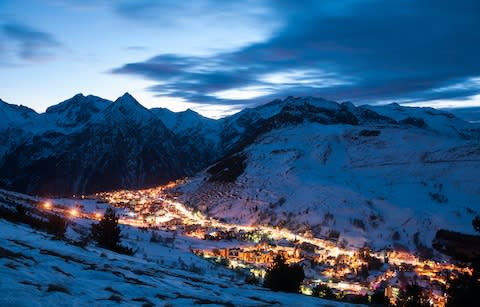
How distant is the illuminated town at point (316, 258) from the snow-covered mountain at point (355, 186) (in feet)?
21.7

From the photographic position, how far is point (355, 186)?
3046 inches

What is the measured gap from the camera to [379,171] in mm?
82000

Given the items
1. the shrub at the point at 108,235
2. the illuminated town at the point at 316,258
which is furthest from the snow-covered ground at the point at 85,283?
the illuminated town at the point at 316,258

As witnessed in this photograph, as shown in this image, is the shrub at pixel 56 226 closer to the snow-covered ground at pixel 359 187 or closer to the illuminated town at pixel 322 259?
the illuminated town at pixel 322 259

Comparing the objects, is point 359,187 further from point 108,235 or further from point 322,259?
point 108,235

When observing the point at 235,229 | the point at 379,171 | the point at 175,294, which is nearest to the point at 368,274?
the point at 235,229

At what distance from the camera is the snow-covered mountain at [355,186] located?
62.9 m

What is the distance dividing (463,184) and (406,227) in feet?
51.4

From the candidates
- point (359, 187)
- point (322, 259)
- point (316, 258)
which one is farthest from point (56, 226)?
point (359, 187)

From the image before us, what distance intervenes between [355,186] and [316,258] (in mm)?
32800

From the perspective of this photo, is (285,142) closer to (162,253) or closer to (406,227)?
(406,227)

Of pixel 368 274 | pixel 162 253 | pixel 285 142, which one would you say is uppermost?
pixel 285 142

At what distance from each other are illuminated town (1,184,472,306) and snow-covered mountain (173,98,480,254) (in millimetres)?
6623

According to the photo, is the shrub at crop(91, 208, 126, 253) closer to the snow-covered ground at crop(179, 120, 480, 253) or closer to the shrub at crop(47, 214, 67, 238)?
the shrub at crop(47, 214, 67, 238)
